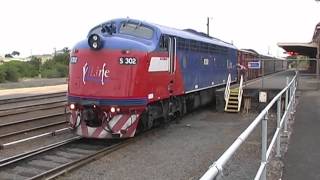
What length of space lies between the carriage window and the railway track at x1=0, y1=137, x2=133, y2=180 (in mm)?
3066

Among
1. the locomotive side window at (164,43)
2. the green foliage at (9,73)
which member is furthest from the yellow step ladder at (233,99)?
the green foliage at (9,73)

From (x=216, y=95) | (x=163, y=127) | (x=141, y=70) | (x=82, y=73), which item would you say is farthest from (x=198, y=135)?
(x=216, y=95)

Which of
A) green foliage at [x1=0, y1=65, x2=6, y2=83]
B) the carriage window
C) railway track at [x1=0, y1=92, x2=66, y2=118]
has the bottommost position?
railway track at [x1=0, y1=92, x2=66, y2=118]

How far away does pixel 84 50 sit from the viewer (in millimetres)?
12953

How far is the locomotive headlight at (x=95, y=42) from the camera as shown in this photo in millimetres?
12570

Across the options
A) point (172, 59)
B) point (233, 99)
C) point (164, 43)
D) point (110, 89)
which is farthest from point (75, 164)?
point (233, 99)

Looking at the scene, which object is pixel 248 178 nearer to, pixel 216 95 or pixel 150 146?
pixel 150 146

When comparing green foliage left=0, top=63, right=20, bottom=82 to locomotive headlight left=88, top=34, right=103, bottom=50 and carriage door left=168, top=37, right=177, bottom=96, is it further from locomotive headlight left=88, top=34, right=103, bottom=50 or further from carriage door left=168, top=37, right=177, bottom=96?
locomotive headlight left=88, top=34, right=103, bottom=50

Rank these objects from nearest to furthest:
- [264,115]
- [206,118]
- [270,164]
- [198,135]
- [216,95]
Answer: [264,115], [270,164], [198,135], [206,118], [216,95]

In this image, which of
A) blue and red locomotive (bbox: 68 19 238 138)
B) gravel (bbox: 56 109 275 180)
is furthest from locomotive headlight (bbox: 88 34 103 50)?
gravel (bbox: 56 109 275 180)

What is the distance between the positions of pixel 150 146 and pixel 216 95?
1037 cm

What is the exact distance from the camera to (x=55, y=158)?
1078 centimetres

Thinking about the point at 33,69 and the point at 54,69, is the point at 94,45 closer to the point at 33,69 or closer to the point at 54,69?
the point at 54,69

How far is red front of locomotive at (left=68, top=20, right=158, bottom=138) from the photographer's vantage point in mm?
12367
